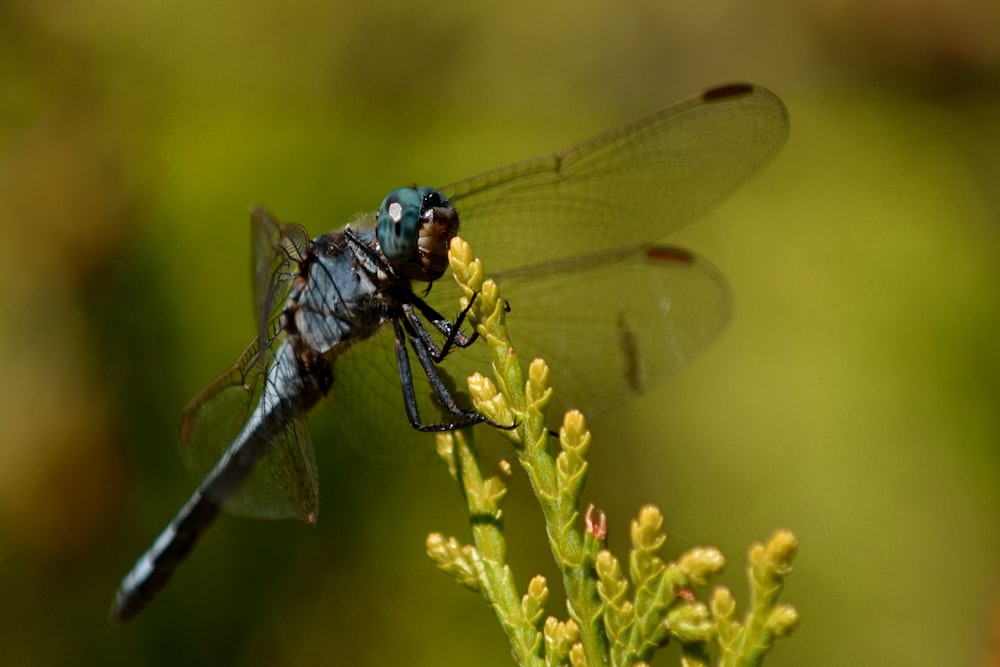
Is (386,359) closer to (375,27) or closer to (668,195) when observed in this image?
(668,195)

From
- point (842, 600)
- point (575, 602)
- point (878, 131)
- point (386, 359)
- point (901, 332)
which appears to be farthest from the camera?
point (878, 131)

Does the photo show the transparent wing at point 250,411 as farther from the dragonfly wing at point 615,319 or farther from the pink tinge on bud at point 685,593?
the pink tinge on bud at point 685,593

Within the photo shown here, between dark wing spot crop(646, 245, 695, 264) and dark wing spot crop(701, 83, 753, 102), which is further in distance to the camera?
dark wing spot crop(646, 245, 695, 264)

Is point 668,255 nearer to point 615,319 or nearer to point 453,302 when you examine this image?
point 615,319

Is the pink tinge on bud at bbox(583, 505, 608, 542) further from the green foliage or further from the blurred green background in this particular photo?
the blurred green background

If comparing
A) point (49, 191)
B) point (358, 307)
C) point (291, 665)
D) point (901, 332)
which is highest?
point (49, 191)

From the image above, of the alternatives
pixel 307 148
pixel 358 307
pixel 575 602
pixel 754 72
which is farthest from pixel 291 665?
pixel 754 72

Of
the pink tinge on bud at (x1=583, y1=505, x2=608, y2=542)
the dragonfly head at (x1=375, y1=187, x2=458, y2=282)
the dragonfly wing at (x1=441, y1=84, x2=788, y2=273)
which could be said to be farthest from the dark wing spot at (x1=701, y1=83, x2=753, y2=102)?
the pink tinge on bud at (x1=583, y1=505, x2=608, y2=542)

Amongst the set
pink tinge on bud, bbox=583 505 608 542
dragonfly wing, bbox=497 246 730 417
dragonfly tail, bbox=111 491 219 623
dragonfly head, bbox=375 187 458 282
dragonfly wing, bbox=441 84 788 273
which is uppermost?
dragonfly head, bbox=375 187 458 282
